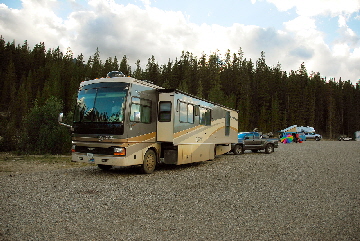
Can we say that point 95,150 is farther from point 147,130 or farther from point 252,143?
point 252,143

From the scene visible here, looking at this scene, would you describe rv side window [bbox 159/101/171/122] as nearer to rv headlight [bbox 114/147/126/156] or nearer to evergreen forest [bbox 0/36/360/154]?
rv headlight [bbox 114/147/126/156]

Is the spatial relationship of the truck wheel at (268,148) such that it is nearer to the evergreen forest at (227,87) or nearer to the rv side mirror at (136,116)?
the rv side mirror at (136,116)

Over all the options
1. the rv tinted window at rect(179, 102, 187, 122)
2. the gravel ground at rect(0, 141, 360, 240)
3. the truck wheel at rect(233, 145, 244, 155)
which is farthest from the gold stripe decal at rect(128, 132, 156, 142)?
the truck wheel at rect(233, 145, 244, 155)

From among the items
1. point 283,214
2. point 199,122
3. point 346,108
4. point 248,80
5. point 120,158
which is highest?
point 248,80

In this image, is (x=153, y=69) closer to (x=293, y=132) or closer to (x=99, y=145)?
(x=293, y=132)

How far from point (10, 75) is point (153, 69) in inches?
1535

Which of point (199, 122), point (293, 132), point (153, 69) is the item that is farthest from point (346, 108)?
point (199, 122)

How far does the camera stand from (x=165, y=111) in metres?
11.5

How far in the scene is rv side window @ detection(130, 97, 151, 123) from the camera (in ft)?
33.0

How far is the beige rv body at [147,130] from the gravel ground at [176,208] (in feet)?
3.33

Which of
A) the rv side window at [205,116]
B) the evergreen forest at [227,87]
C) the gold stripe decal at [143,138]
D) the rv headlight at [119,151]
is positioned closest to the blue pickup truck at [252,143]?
the rv side window at [205,116]

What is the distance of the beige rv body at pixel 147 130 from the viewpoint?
978 cm

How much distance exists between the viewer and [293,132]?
46.1 meters

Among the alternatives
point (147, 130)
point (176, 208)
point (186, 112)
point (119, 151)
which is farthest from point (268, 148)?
point (176, 208)
